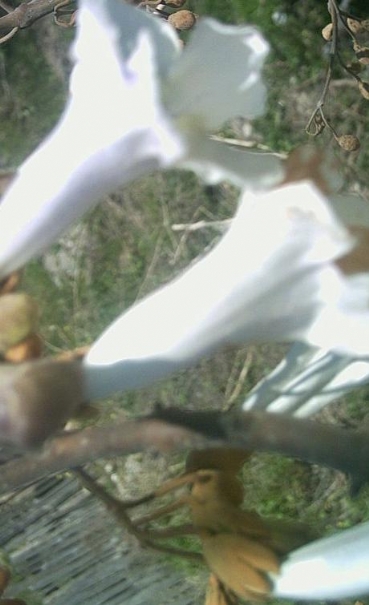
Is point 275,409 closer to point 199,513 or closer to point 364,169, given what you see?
point 199,513

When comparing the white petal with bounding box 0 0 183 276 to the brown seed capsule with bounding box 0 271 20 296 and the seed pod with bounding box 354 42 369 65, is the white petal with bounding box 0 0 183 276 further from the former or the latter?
the seed pod with bounding box 354 42 369 65

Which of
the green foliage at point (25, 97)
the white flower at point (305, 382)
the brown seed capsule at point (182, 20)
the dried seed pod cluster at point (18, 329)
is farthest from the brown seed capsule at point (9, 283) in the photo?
the green foliage at point (25, 97)

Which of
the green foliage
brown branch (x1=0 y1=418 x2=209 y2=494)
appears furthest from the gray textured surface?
the green foliage

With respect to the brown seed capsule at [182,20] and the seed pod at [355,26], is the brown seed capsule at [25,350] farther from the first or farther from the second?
the seed pod at [355,26]

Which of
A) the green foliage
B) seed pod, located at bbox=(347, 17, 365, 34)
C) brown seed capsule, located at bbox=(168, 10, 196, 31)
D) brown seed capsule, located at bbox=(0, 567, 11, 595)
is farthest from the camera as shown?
the green foliage

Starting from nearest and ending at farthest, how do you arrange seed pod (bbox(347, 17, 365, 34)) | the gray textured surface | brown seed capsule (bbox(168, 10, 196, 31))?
brown seed capsule (bbox(168, 10, 196, 31))
seed pod (bbox(347, 17, 365, 34))
the gray textured surface

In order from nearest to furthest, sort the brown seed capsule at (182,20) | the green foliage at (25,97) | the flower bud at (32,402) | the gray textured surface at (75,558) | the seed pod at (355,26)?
1. the flower bud at (32,402)
2. the brown seed capsule at (182,20)
3. the seed pod at (355,26)
4. the gray textured surface at (75,558)
5. the green foliage at (25,97)
